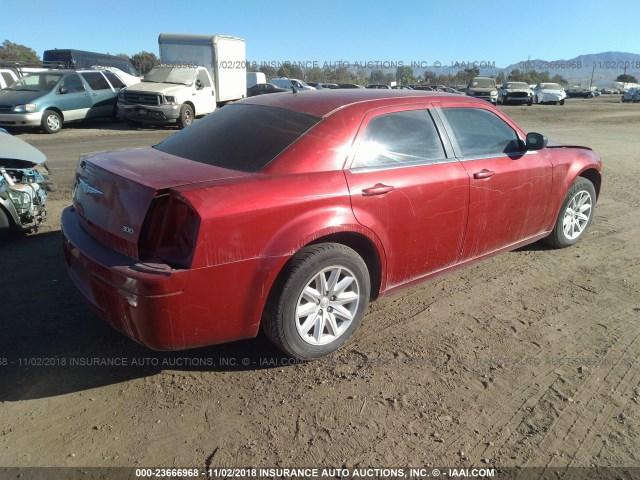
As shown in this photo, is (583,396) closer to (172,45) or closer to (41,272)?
(41,272)

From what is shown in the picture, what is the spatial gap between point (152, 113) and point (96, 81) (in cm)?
259

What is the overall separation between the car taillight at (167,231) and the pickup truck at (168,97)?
1219 cm

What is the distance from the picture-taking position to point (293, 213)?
9.32 feet

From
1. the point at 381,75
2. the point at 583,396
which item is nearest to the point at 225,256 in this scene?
the point at 583,396

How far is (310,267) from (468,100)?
221cm

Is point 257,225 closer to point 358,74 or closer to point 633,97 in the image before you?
point 633,97

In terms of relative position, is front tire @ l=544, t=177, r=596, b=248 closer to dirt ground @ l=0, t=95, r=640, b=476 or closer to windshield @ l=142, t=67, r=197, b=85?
dirt ground @ l=0, t=95, r=640, b=476

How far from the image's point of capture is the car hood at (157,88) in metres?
14.8

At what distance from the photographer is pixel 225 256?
2.62 meters

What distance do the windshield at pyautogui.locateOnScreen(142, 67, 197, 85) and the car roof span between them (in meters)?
13.1

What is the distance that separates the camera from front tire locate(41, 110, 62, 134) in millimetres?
13633

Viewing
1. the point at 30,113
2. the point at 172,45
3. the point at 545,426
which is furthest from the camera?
the point at 172,45

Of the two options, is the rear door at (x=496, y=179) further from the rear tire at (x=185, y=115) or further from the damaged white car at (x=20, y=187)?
the rear tire at (x=185, y=115)

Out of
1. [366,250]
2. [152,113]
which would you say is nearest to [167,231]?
[366,250]
